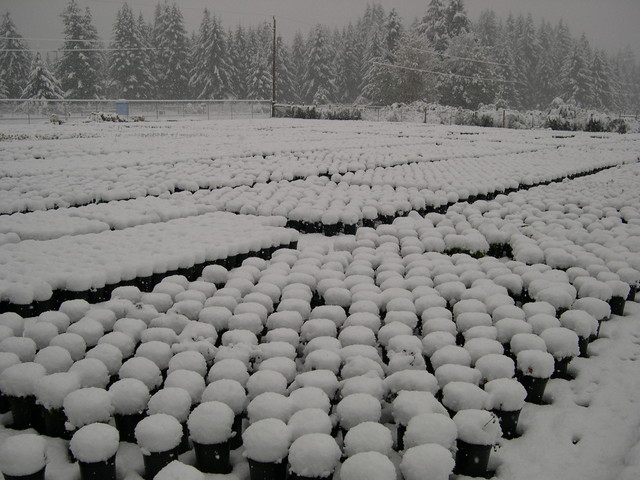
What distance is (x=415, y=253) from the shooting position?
5.78m

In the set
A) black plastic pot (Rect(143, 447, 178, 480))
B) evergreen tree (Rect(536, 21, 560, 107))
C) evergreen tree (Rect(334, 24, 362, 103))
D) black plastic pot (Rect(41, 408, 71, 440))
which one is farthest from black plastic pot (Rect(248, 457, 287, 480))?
evergreen tree (Rect(536, 21, 560, 107))

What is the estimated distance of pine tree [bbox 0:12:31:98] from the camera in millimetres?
55875

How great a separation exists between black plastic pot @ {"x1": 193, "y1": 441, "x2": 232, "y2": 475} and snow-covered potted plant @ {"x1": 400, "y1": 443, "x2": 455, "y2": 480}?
3.02 feet

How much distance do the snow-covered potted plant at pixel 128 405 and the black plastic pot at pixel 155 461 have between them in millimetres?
373

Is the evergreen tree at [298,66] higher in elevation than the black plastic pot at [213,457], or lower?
higher

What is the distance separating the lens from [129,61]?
6012cm

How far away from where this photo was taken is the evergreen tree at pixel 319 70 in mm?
69875

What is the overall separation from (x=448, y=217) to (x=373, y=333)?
4193mm

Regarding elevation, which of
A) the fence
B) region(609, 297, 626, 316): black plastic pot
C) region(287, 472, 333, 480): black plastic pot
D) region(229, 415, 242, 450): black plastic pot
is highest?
the fence

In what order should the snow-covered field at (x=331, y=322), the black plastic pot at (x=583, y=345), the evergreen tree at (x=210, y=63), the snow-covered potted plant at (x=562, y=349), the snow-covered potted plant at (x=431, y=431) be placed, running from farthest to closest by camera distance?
the evergreen tree at (x=210, y=63) < the black plastic pot at (x=583, y=345) < the snow-covered potted plant at (x=562, y=349) < the snow-covered field at (x=331, y=322) < the snow-covered potted plant at (x=431, y=431)

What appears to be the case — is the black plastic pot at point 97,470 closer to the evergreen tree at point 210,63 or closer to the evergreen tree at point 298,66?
the evergreen tree at point 210,63

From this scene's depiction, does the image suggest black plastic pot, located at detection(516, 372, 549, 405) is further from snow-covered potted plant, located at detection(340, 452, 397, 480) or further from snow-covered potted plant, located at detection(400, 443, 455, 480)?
snow-covered potted plant, located at detection(340, 452, 397, 480)

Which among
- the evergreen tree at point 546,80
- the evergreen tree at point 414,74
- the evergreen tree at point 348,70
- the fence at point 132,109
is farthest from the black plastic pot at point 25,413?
the evergreen tree at point 546,80

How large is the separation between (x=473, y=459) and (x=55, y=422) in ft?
7.61
